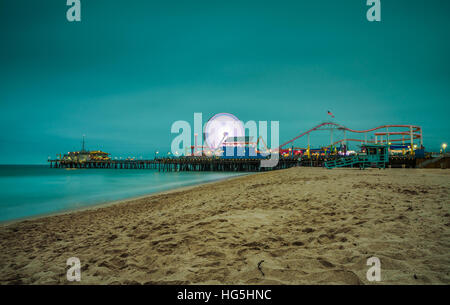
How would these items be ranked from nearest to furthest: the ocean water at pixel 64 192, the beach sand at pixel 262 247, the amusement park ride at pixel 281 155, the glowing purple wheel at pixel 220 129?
1. the beach sand at pixel 262 247
2. the ocean water at pixel 64 192
3. the amusement park ride at pixel 281 155
4. the glowing purple wheel at pixel 220 129

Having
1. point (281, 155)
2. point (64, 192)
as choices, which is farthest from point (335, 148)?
point (64, 192)

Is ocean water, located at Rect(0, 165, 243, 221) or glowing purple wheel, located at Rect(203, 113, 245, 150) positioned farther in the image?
glowing purple wheel, located at Rect(203, 113, 245, 150)

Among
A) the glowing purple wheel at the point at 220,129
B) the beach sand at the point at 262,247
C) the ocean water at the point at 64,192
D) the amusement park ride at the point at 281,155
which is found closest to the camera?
the beach sand at the point at 262,247

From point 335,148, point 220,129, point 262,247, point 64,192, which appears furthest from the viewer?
point 220,129

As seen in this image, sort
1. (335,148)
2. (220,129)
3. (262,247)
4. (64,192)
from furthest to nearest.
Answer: (220,129) → (335,148) → (64,192) → (262,247)

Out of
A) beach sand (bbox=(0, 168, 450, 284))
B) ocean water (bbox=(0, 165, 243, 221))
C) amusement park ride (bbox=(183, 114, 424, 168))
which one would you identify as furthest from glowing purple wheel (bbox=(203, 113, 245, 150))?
beach sand (bbox=(0, 168, 450, 284))

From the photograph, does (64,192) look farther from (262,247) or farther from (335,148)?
(335,148)

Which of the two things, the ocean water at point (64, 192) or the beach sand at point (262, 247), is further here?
the ocean water at point (64, 192)

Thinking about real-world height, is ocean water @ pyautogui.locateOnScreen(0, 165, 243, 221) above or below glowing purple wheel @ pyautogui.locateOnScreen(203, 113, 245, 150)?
below

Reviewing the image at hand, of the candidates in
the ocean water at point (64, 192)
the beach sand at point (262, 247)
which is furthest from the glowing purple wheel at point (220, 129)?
the beach sand at point (262, 247)

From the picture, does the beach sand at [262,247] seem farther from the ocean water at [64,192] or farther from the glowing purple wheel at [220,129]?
the glowing purple wheel at [220,129]

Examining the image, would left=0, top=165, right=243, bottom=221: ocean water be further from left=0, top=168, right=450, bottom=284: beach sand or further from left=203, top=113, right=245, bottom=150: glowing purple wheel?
left=203, top=113, right=245, bottom=150: glowing purple wheel

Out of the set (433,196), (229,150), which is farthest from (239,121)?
(433,196)

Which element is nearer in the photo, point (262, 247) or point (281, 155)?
point (262, 247)
